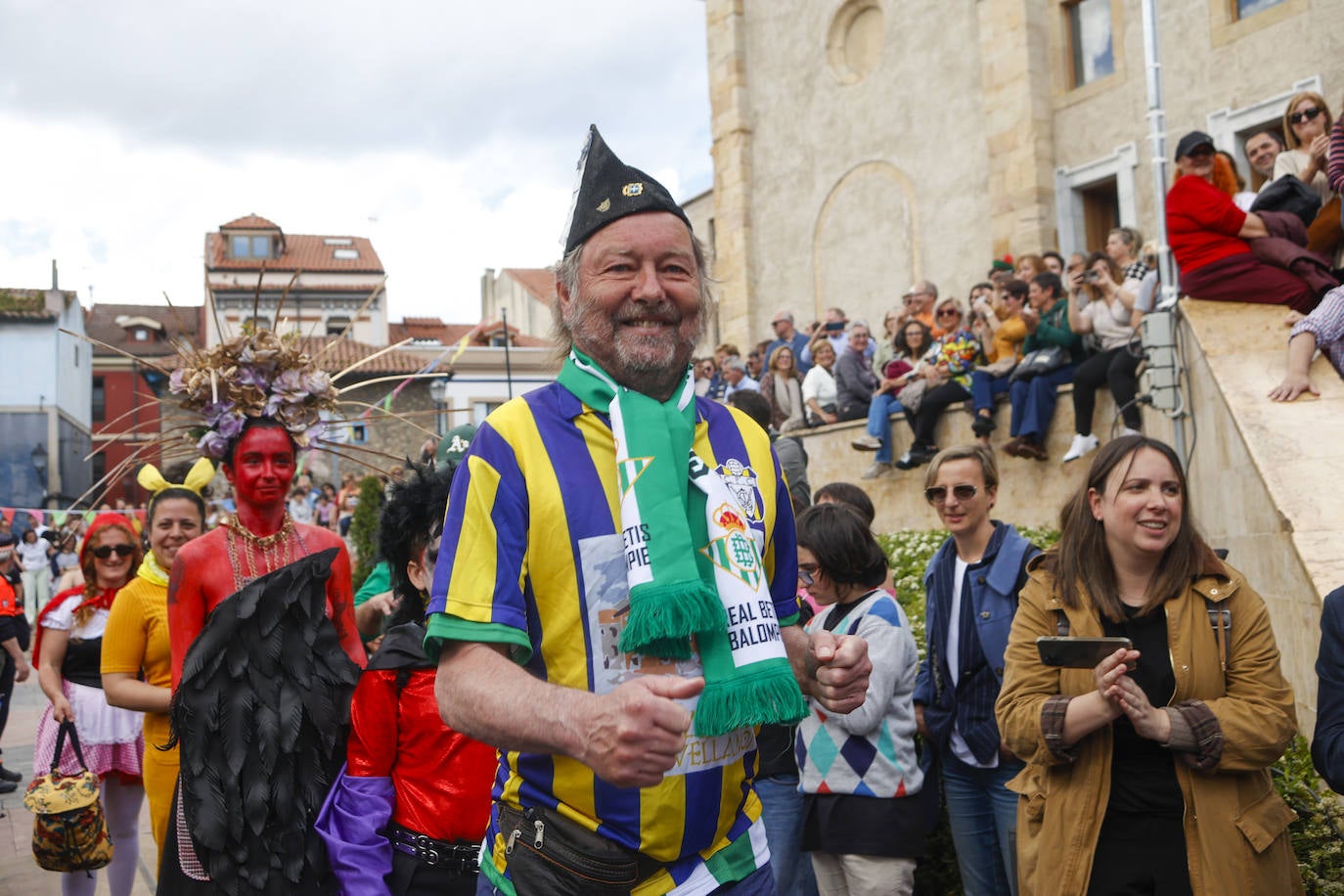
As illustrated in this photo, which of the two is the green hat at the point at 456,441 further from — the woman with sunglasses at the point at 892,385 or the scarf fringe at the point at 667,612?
the woman with sunglasses at the point at 892,385

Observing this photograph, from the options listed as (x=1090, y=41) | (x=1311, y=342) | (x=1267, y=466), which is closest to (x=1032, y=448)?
(x=1311, y=342)

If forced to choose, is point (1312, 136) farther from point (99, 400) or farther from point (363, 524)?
point (99, 400)

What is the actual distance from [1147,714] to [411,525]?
232 centimetres

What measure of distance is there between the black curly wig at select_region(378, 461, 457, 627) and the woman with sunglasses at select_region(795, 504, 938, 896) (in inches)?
51.4

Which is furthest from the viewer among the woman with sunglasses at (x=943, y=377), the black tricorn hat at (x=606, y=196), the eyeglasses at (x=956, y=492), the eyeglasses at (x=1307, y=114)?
the woman with sunglasses at (x=943, y=377)

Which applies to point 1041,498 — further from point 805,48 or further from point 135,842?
point 805,48

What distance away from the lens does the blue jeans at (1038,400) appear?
1059 centimetres

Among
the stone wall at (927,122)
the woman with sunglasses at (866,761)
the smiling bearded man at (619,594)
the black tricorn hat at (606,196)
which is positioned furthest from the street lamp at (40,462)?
the smiling bearded man at (619,594)

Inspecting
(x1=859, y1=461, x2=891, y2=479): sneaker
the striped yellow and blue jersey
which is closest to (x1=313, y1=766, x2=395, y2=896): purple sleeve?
the striped yellow and blue jersey

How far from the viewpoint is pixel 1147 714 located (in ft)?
10.0

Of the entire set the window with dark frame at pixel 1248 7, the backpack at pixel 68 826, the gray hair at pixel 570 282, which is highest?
the window with dark frame at pixel 1248 7

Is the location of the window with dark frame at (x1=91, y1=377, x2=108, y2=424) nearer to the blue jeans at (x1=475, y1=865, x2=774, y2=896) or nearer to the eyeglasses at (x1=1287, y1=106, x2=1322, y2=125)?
the eyeglasses at (x1=1287, y1=106, x2=1322, y2=125)

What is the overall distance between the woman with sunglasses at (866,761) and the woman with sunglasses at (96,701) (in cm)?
365

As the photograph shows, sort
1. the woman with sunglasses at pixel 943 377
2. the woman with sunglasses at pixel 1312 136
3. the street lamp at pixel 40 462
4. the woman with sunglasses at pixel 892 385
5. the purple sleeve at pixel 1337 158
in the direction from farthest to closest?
the street lamp at pixel 40 462 < the woman with sunglasses at pixel 892 385 < the woman with sunglasses at pixel 943 377 < the woman with sunglasses at pixel 1312 136 < the purple sleeve at pixel 1337 158
